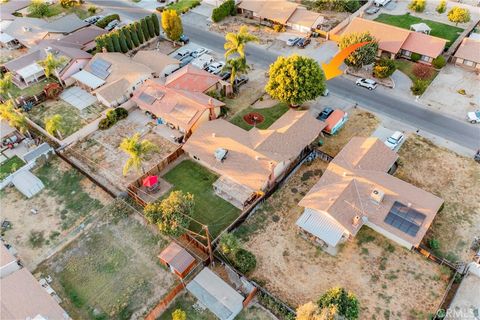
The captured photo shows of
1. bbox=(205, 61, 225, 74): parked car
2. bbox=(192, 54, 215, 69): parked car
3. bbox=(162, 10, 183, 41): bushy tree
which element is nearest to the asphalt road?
bbox=(192, 54, 215, 69): parked car

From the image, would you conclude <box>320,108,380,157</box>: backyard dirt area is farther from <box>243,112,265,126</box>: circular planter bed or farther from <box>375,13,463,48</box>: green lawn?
<box>375,13,463,48</box>: green lawn

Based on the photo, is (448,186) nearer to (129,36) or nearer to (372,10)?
(372,10)

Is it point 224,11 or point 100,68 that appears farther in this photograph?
point 224,11

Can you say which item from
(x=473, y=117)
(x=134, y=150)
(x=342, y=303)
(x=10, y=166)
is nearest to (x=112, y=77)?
(x=10, y=166)

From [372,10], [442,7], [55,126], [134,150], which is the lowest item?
[55,126]

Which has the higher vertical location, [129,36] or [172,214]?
[129,36]

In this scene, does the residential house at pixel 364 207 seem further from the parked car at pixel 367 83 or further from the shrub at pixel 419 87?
the parked car at pixel 367 83

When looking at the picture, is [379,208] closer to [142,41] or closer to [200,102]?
[200,102]
